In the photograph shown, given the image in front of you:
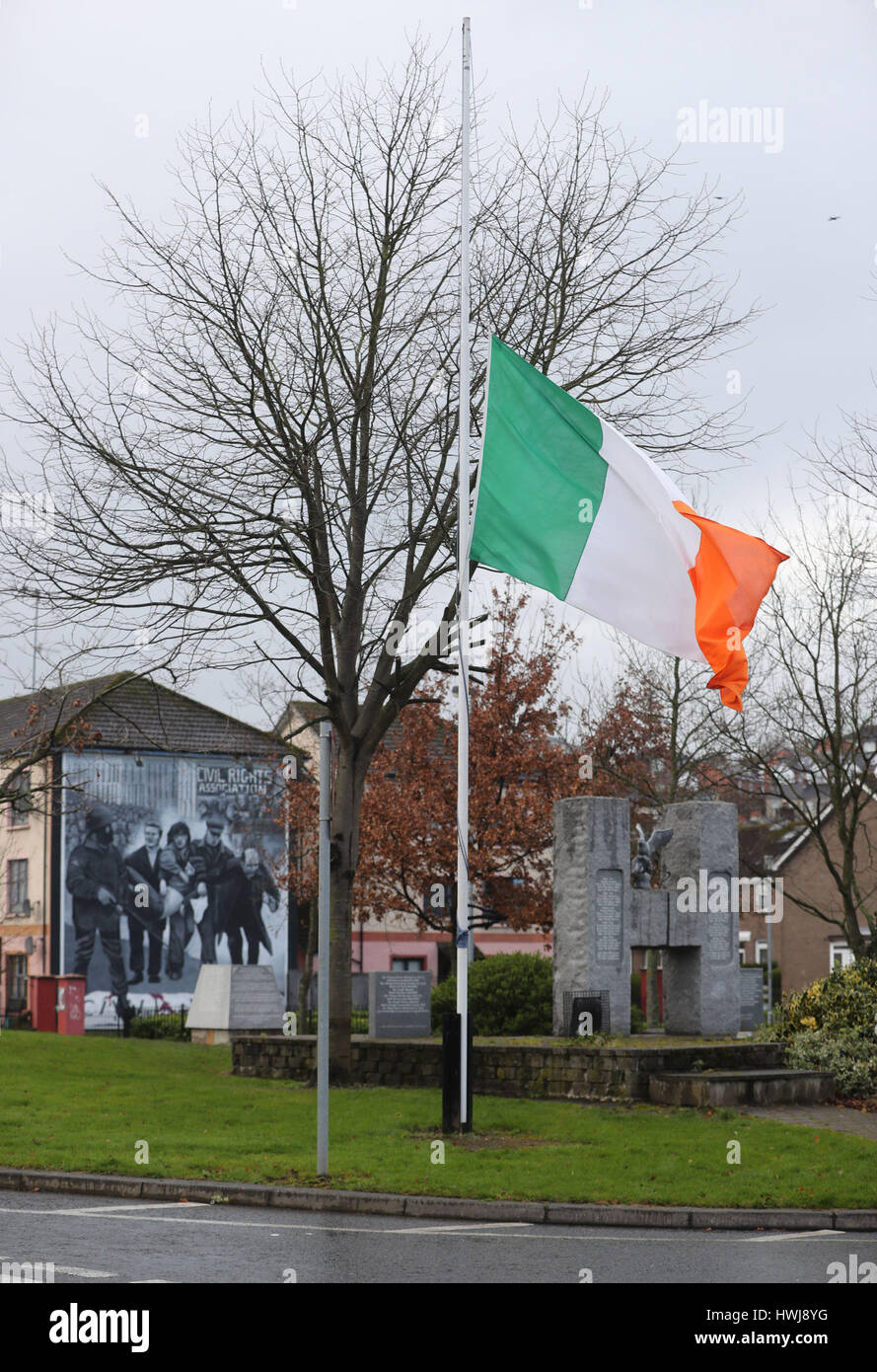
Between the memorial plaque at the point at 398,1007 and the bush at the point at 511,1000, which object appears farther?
the bush at the point at 511,1000

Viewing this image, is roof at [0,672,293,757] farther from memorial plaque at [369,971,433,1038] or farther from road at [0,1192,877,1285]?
road at [0,1192,877,1285]

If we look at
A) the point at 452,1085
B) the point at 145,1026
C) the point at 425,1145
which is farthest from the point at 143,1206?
the point at 145,1026

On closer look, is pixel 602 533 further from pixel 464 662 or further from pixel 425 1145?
pixel 425 1145

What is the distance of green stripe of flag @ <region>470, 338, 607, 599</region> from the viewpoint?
14.5 meters

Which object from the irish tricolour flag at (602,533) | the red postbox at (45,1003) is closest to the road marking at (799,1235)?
the irish tricolour flag at (602,533)

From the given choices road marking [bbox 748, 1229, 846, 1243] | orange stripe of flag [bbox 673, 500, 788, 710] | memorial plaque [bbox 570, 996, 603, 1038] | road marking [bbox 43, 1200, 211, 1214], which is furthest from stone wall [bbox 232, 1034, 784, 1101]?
road marking [bbox 748, 1229, 846, 1243]

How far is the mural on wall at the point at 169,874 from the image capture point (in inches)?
1943

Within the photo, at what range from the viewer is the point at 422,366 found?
795 inches

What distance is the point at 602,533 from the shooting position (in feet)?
47.2

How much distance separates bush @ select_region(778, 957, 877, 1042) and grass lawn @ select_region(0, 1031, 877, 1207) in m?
4.38

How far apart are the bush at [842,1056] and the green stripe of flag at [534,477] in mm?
8965

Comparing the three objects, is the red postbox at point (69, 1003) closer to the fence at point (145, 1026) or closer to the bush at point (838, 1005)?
the fence at point (145, 1026)

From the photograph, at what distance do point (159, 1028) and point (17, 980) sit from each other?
11.5 meters
